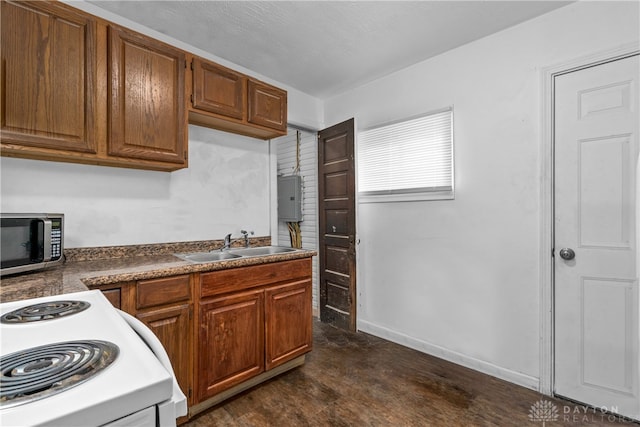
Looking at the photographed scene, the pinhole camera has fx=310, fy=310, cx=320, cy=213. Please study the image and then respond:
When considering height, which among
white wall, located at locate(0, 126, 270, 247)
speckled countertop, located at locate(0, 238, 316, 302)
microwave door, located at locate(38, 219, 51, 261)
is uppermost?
white wall, located at locate(0, 126, 270, 247)

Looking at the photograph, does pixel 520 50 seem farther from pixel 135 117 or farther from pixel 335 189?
pixel 135 117

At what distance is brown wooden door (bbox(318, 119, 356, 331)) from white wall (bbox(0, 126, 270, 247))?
2.48 feet

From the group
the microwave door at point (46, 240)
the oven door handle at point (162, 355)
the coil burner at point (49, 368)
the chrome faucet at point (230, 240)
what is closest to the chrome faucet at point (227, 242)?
the chrome faucet at point (230, 240)

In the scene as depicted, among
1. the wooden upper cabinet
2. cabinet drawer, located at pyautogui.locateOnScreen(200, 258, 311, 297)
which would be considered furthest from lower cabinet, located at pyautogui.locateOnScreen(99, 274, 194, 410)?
the wooden upper cabinet

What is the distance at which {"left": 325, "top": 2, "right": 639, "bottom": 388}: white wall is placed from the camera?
84.4 inches

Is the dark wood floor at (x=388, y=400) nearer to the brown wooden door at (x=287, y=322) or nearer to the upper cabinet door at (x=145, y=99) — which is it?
the brown wooden door at (x=287, y=322)

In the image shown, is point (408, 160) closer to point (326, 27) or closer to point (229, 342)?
point (326, 27)

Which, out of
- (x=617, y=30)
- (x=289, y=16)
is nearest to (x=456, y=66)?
(x=617, y=30)

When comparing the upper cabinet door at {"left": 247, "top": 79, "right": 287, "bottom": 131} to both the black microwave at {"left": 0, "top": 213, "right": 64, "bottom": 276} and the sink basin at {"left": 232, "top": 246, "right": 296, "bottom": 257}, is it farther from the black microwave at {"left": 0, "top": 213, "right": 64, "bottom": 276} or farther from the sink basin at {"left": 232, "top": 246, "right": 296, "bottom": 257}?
the black microwave at {"left": 0, "top": 213, "right": 64, "bottom": 276}

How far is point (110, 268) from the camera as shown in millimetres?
1703

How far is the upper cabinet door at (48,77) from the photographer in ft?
4.86

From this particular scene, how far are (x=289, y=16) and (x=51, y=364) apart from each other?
7.36 ft

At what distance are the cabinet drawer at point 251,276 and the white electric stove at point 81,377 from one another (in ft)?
3.45

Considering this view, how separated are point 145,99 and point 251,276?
1295 mm
